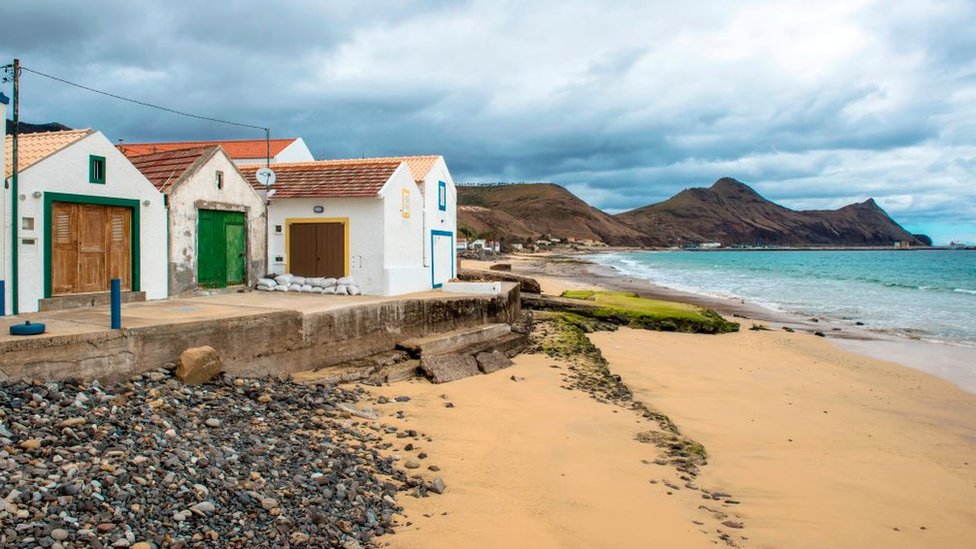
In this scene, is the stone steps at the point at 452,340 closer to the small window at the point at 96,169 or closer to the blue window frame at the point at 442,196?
the small window at the point at 96,169

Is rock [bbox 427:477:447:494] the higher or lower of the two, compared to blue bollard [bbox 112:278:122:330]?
lower

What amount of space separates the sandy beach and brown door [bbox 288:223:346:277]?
590 centimetres

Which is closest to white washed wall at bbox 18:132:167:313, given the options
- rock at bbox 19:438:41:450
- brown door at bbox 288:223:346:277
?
brown door at bbox 288:223:346:277

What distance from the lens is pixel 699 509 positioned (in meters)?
7.16

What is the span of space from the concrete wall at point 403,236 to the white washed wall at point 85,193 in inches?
214

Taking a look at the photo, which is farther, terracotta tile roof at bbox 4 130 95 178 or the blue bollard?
terracotta tile roof at bbox 4 130 95 178

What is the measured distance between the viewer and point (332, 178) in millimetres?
18094

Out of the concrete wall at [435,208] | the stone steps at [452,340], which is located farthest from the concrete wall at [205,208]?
the stone steps at [452,340]

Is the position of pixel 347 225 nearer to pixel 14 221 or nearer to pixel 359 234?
pixel 359 234

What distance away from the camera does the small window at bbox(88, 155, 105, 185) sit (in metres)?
12.3

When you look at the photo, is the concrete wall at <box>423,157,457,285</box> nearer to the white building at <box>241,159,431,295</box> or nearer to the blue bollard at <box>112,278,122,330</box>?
the white building at <box>241,159,431,295</box>

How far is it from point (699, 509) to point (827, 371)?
1091 cm

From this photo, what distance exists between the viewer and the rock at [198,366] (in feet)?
28.0

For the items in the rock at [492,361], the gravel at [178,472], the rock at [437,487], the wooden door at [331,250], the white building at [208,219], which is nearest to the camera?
the gravel at [178,472]
